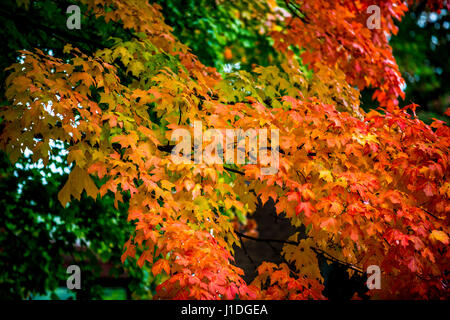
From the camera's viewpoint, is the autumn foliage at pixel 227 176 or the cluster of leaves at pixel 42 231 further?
the cluster of leaves at pixel 42 231

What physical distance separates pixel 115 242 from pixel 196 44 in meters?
3.82

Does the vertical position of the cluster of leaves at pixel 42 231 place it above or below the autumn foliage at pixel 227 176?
below

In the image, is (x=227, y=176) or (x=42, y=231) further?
(x=42, y=231)

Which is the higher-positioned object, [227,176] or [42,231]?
[227,176]

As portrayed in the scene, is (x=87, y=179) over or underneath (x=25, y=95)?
underneath

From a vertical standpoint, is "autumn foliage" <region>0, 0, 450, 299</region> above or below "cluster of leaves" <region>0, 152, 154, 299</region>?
above

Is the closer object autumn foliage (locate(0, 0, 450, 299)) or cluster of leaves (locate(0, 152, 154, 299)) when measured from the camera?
autumn foliage (locate(0, 0, 450, 299))

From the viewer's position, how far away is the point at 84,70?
11.2 feet

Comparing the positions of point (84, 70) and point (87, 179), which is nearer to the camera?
point (87, 179)

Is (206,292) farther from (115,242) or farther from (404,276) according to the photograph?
(115,242)
